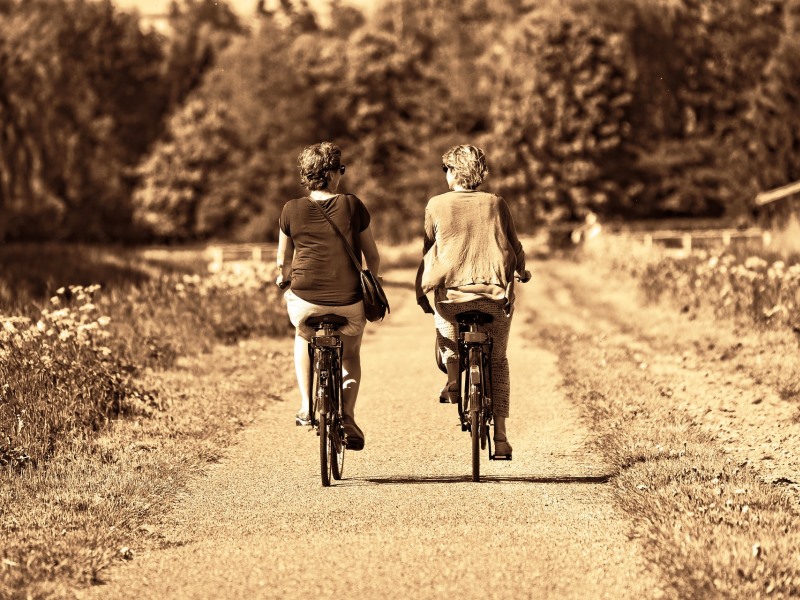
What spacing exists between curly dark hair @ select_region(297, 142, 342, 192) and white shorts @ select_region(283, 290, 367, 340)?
0.64 m

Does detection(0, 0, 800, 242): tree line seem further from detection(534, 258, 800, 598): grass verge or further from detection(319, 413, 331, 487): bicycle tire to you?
detection(319, 413, 331, 487): bicycle tire

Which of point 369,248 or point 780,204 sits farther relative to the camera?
point 780,204

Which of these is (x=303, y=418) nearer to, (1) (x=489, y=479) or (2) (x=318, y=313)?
(2) (x=318, y=313)

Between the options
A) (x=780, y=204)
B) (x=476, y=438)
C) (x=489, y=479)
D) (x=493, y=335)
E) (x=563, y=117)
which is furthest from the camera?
(x=563, y=117)

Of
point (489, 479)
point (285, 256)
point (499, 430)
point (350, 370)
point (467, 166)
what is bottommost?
point (489, 479)

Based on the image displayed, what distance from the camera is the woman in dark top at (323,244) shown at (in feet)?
24.4

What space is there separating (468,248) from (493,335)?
0.58 m

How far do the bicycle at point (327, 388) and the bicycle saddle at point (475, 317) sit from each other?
68 cm

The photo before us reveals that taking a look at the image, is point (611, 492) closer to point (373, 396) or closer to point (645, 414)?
point (645, 414)

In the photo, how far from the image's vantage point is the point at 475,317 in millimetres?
7570

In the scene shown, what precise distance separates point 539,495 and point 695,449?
1.45m

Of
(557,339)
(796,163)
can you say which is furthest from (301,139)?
(557,339)

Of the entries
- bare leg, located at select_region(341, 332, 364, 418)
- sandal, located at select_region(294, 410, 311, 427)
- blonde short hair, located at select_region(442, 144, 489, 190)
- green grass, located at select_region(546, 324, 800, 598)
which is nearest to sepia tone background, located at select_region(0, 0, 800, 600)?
green grass, located at select_region(546, 324, 800, 598)

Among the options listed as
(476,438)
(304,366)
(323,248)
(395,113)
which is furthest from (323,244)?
(395,113)
